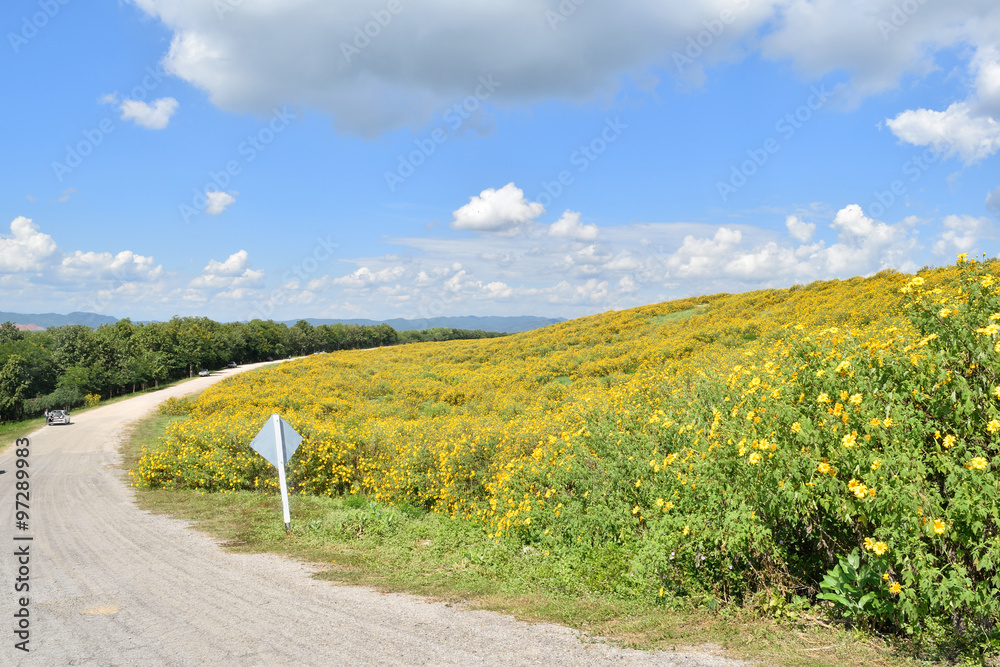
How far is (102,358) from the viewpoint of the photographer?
50156mm

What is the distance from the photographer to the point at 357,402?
24.4m

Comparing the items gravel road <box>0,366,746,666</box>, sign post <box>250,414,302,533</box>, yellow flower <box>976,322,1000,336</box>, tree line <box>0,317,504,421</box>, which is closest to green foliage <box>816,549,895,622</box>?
gravel road <box>0,366,746,666</box>

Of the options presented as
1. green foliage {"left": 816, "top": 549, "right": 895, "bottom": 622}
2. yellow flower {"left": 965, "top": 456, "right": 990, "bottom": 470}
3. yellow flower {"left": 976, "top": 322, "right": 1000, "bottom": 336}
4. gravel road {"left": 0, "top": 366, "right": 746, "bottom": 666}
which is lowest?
gravel road {"left": 0, "top": 366, "right": 746, "bottom": 666}

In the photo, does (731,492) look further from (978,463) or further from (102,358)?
(102,358)

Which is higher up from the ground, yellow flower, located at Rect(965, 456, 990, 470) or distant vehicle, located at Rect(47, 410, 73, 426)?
yellow flower, located at Rect(965, 456, 990, 470)

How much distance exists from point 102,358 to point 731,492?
192ft

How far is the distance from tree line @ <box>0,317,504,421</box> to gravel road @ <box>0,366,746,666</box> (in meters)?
41.5

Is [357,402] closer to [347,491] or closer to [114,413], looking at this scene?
[347,491]

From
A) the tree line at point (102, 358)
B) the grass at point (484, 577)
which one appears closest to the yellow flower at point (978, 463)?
the grass at point (484, 577)

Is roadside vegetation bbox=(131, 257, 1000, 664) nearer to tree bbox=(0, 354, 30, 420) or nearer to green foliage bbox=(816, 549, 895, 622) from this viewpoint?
green foliage bbox=(816, 549, 895, 622)

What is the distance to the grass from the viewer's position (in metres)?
4.27

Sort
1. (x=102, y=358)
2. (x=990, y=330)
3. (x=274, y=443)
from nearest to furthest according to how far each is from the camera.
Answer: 1. (x=990, y=330)
2. (x=274, y=443)
3. (x=102, y=358)

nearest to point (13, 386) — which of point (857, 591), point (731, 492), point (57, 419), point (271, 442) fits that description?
point (57, 419)

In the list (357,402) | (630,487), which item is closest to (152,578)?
(630,487)
